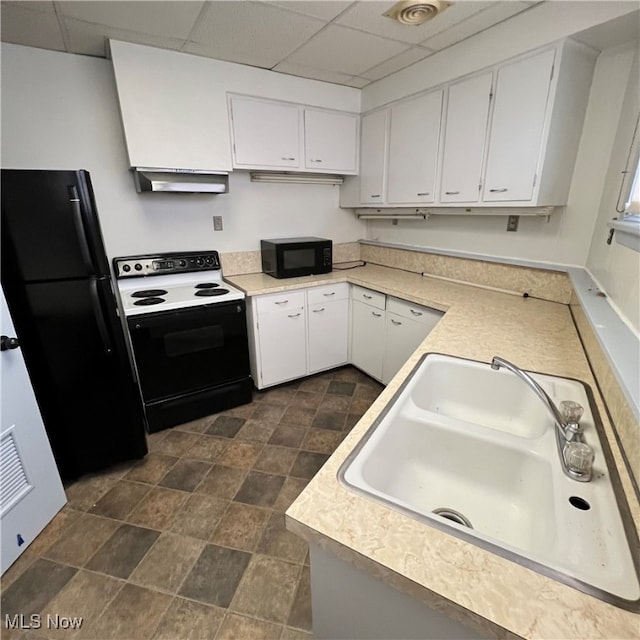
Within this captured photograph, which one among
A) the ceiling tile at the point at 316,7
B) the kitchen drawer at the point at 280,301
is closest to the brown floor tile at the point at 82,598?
the kitchen drawer at the point at 280,301

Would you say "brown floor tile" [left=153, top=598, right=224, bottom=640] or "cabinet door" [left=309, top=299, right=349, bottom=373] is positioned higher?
"cabinet door" [left=309, top=299, right=349, bottom=373]

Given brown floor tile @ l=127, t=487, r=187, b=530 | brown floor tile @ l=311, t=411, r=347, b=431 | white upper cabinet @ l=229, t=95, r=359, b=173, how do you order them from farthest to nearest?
white upper cabinet @ l=229, t=95, r=359, b=173, brown floor tile @ l=311, t=411, r=347, b=431, brown floor tile @ l=127, t=487, r=187, b=530

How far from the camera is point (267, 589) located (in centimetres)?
136

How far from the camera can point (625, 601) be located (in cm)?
53

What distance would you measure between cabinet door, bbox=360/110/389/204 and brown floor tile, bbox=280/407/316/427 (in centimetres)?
182

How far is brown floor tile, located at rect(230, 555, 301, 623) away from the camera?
1290 mm

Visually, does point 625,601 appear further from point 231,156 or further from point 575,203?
point 231,156

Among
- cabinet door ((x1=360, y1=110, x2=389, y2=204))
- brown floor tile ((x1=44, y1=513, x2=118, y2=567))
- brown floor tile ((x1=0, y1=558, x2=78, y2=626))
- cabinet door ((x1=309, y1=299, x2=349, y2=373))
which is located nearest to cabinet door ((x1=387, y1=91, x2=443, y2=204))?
cabinet door ((x1=360, y1=110, x2=389, y2=204))

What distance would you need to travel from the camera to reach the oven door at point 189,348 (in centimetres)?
212

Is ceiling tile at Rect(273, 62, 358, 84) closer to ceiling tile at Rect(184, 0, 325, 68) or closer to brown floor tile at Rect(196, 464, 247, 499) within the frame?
ceiling tile at Rect(184, 0, 325, 68)

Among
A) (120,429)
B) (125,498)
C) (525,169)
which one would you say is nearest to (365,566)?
(125,498)

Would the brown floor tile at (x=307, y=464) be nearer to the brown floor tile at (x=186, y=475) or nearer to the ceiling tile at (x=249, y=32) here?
the brown floor tile at (x=186, y=475)

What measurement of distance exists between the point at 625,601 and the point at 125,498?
203 centimetres

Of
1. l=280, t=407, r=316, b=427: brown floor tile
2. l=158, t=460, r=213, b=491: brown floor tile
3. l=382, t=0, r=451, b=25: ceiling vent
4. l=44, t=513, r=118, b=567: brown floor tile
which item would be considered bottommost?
l=44, t=513, r=118, b=567: brown floor tile
